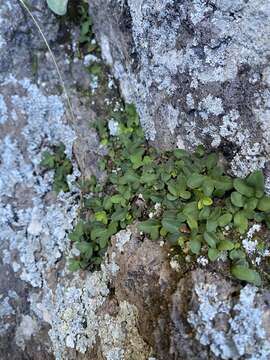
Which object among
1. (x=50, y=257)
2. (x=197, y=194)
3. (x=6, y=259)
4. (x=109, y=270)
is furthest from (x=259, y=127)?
(x=6, y=259)

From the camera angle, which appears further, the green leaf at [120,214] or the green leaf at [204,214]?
the green leaf at [120,214]

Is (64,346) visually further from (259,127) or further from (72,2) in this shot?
(72,2)

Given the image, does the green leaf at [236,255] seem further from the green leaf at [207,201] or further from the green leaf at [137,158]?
the green leaf at [137,158]

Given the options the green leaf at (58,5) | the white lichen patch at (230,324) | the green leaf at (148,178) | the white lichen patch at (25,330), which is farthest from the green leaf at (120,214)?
the green leaf at (58,5)

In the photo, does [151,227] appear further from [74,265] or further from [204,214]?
[74,265]

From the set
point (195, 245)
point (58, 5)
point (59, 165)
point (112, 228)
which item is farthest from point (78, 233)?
point (58, 5)

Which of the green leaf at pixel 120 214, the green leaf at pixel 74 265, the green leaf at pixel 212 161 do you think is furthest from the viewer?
the green leaf at pixel 74 265

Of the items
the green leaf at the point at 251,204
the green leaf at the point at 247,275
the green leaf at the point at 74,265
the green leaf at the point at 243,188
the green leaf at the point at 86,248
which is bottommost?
the green leaf at the point at 74,265
